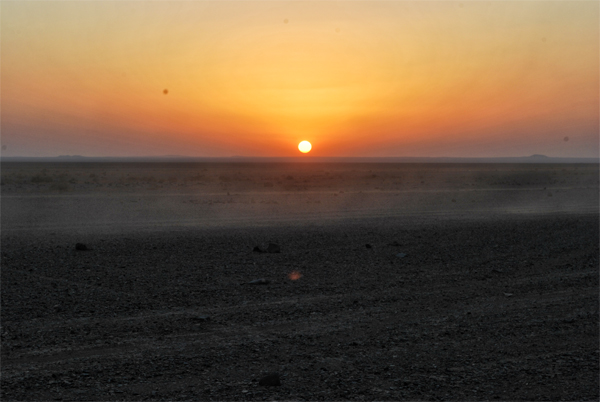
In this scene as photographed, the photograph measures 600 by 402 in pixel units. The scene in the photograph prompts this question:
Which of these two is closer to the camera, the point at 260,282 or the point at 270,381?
the point at 270,381

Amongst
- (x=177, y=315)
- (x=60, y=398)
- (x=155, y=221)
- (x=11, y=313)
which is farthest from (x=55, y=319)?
(x=155, y=221)

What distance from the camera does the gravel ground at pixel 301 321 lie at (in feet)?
19.0

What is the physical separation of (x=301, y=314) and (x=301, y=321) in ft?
1.17

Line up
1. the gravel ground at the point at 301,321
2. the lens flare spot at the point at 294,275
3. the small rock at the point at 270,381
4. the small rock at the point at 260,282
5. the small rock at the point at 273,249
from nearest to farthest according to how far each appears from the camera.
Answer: the small rock at the point at 270,381 < the gravel ground at the point at 301,321 < the small rock at the point at 260,282 < the lens flare spot at the point at 294,275 < the small rock at the point at 273,249

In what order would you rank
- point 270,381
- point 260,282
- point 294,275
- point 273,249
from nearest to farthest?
point 270,381 < point 260,282 < point 294,275 < point 273,249

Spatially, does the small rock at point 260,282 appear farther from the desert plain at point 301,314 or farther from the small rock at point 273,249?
the small rock at point 273,249

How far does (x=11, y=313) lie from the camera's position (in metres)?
8.23

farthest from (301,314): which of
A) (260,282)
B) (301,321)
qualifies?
(260,282)

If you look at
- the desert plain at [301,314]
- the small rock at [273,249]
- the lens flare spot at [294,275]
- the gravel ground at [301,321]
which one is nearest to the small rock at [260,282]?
the desert plain at [301,314]

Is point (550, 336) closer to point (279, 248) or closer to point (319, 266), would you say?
point (319, 266)

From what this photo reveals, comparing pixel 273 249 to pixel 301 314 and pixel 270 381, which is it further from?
pixel 270 381

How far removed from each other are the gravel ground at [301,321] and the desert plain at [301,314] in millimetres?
28

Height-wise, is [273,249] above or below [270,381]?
above

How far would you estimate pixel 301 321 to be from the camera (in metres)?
7.99
